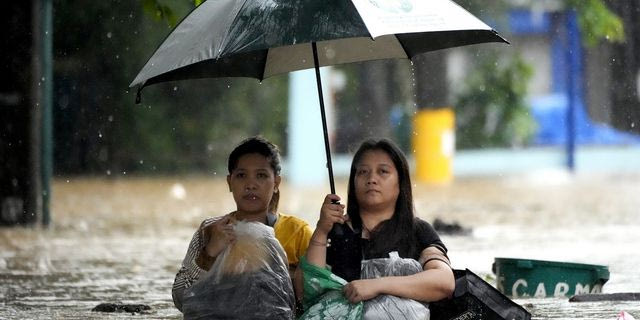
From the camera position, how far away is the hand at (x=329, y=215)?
18.0 feet

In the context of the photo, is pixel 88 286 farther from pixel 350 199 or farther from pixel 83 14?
pixel 83 14

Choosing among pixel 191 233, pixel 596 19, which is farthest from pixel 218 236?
pixel 596 19

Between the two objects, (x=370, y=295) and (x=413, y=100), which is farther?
(x=413, y=100)

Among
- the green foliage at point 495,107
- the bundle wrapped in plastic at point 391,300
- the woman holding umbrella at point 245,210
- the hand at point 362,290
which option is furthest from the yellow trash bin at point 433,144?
the hand at point 362,290

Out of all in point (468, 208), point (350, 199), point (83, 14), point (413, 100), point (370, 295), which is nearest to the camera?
point (370, 295)

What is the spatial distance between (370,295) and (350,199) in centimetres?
53

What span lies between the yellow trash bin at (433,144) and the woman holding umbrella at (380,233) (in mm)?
16379

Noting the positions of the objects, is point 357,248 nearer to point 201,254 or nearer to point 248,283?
point 248,283

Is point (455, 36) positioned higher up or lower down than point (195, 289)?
higher up

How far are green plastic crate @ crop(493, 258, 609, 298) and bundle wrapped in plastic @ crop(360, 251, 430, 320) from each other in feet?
6.81

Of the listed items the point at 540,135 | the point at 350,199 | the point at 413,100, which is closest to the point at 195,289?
the point at 350,199

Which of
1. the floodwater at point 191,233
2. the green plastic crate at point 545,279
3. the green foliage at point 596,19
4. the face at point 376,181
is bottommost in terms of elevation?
the floodwater at point 191,233

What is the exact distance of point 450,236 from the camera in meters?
12.4

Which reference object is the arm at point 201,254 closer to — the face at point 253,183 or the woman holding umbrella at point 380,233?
the face at point 253,183
